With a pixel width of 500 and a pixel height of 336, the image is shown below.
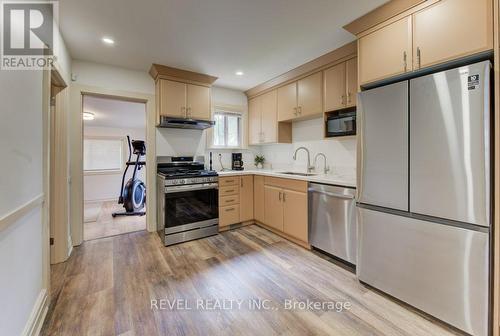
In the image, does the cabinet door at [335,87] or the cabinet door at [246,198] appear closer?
the cabinet door at [335,87]

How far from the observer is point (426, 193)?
5.24ft

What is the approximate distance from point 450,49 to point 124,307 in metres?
3.11

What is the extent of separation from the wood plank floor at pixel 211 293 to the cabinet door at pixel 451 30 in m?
1.93

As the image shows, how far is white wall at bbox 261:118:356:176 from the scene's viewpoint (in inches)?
114

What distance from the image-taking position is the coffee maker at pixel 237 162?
13.6ft

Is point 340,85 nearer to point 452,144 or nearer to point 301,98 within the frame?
point 301,98

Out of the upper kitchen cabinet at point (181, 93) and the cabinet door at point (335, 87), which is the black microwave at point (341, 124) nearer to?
the cabinet door at point (335, 87)

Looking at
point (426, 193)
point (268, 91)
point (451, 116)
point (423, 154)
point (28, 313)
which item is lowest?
point (28, 313)

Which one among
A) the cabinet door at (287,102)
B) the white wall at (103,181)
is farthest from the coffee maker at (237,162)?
the white wall at (103,181)

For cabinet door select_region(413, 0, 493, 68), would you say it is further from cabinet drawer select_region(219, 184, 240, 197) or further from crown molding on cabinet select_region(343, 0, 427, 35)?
cabinet drawer select_region(219, 184, 240, 197)

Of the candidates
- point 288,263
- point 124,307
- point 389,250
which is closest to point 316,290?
point 288,263

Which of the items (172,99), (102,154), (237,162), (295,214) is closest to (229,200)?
(237,162)

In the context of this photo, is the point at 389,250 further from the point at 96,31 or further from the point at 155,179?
the point at 96,31

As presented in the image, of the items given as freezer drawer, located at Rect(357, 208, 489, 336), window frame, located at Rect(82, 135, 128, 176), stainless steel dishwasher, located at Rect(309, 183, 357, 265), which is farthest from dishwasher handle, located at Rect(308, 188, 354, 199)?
window frame, located at Rect(82, 135, 128, 176)
